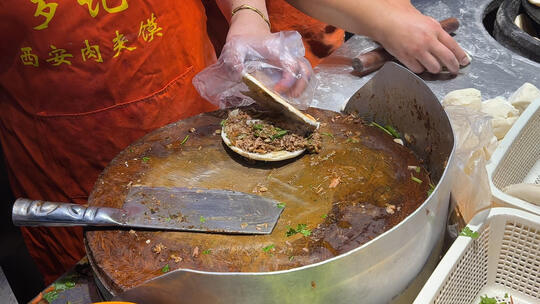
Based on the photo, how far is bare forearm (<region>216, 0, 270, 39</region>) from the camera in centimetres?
193

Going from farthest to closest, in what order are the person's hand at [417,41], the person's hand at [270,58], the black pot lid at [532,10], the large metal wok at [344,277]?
the black pot lid at [532,10]
the person's hand at [417,41]
the person's hand at [270,58]
the large metal wok at [344,277]

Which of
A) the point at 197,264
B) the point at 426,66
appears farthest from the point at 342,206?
the point at 426,66

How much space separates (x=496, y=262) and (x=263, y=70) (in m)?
1.00

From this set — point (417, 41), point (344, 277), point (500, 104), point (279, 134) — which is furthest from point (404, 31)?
point (344, 277)

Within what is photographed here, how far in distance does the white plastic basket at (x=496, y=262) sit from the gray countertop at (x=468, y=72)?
89 cm

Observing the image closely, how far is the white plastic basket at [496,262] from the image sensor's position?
52.0 inches

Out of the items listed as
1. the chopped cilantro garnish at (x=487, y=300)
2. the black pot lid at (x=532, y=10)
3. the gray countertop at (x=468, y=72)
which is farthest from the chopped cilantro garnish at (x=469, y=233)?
the black pot lid at (x=532, y=10)

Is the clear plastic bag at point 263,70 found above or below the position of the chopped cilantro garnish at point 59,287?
above

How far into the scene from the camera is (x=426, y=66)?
2.29m

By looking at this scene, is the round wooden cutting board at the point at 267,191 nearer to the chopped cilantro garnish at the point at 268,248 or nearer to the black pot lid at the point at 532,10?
the chopped cilantro garnish at the point at 268,248

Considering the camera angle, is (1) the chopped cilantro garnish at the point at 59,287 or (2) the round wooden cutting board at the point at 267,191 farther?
(1) the chopped cilantro garnish at the point at 59,287

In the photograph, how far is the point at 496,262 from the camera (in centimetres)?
153

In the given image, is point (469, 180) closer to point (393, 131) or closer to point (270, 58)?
point (393, 131)

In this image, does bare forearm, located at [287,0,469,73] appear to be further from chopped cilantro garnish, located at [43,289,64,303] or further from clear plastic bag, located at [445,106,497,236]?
chopped cilantro garnish, located at [43,289,64,303]
